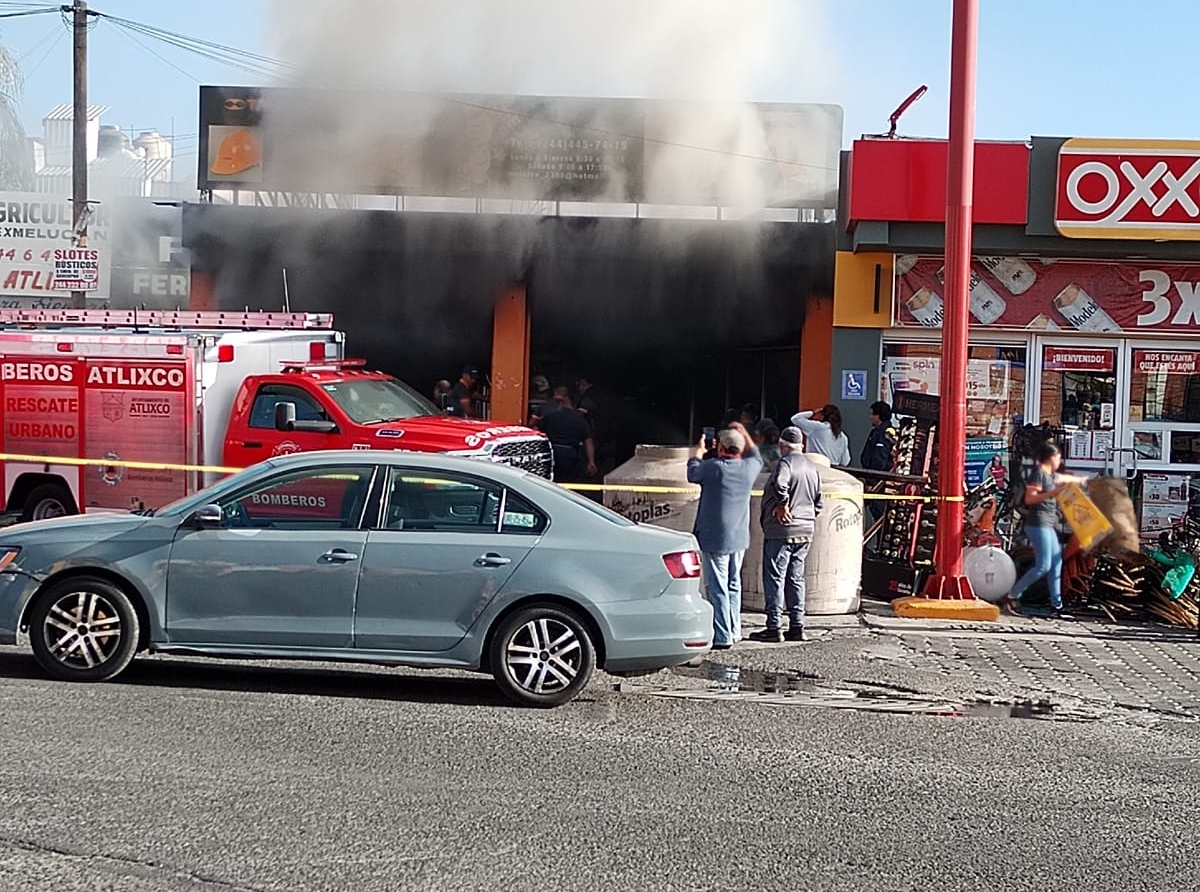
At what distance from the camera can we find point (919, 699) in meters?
8.93

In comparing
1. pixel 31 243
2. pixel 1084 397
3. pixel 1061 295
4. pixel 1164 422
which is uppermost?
pixel 31 243

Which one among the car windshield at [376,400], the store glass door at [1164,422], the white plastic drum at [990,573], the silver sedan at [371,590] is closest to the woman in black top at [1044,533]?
the white plastic drum at [990,573]

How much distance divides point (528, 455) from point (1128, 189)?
6.83 metres

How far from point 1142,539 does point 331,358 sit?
895 cm

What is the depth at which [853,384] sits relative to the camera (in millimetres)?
15867

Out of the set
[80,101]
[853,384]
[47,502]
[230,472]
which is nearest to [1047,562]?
[853,384]

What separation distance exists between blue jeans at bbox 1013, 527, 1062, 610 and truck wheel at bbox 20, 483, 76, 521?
8.77 m

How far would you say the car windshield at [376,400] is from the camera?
1362cm

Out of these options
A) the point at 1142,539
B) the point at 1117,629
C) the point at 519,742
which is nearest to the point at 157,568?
the point at 519,742

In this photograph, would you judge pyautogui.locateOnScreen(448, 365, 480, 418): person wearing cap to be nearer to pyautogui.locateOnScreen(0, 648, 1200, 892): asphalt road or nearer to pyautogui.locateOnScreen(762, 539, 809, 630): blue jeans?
pyautogui.locateOnScreen(762, 539, 809, 630): blue jeans

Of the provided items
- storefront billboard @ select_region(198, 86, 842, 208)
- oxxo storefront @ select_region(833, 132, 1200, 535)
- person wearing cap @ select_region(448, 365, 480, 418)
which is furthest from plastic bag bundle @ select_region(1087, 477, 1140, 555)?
storefront billboard @ select_region(198, 86, 842, 208)

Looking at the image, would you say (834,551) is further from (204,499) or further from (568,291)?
(568,291)

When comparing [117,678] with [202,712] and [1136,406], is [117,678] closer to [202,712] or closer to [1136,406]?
[202,712]

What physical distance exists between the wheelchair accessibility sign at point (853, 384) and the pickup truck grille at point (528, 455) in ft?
11.5
